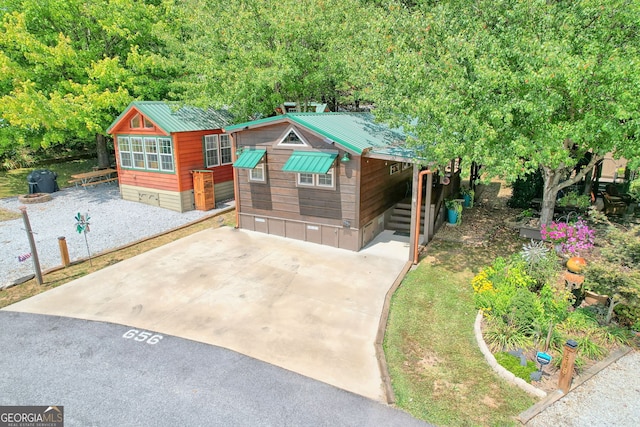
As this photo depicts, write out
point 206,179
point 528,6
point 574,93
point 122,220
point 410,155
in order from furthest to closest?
1. point 206,179
2. point 122,220
3. point 410,155
4. point 528,6
5. point 574,93

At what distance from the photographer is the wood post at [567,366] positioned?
247 inches

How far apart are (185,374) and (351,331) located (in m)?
3.34

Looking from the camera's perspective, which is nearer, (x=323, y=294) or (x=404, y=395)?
(x=404, y=395)

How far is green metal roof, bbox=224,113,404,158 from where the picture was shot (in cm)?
1168

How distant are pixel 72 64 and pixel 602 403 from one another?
72.3ft

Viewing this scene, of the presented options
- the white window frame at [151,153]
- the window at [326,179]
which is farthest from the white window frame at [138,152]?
the window at [326,179]

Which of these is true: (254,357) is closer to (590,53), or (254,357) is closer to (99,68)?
(590,53)

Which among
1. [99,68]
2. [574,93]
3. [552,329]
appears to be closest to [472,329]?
[552,329]

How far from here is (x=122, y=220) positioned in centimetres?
1569

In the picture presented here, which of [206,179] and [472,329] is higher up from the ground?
[206,179]

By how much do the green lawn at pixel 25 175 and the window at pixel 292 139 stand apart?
1477 cm

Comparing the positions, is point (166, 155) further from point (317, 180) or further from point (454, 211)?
point (454, 211)

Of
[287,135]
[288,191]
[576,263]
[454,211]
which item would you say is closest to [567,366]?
[576,263]

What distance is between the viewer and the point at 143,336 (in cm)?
811
